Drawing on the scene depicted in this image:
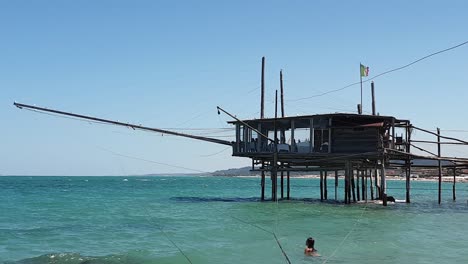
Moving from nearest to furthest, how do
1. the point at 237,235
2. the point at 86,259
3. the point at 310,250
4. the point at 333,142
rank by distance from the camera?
Answer: 1. the point at 86,259
2. the point at 310,250
3. the point at 237,235
4. the point at 333,142

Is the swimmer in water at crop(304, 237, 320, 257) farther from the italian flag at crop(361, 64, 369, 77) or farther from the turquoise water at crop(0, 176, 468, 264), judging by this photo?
the italian flag at crop(361, 64, 369, 77)

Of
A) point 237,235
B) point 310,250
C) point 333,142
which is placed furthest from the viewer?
point 333,142

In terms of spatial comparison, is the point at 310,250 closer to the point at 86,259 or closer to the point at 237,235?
the point at 237,235

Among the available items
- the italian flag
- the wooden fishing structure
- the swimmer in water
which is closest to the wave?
the swimmer in water

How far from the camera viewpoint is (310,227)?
22.6 meters

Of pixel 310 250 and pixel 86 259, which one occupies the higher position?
pixel 310 250

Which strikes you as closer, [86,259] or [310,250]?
[86,259]

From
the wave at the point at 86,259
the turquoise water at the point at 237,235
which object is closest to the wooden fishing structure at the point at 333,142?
the turquoise water at the point at 237,235

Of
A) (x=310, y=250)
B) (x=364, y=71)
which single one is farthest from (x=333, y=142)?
(x=310, y=250)

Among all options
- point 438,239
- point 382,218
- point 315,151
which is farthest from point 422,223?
point 315,151

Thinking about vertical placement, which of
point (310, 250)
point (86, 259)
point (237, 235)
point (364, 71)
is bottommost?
point (86, 259)

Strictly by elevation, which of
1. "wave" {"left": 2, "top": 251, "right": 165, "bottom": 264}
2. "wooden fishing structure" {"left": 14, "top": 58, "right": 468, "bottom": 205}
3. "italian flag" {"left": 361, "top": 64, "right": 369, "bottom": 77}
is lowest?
"wave" {"left": 2, "top": 251, "right": 165, "bottom": 264}

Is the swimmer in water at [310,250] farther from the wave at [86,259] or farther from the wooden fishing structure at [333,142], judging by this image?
the wooden fishing structure at [333,142]

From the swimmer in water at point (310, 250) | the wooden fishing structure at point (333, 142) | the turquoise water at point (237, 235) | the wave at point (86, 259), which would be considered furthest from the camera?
the wooden fishing structure at point (333, 142)
